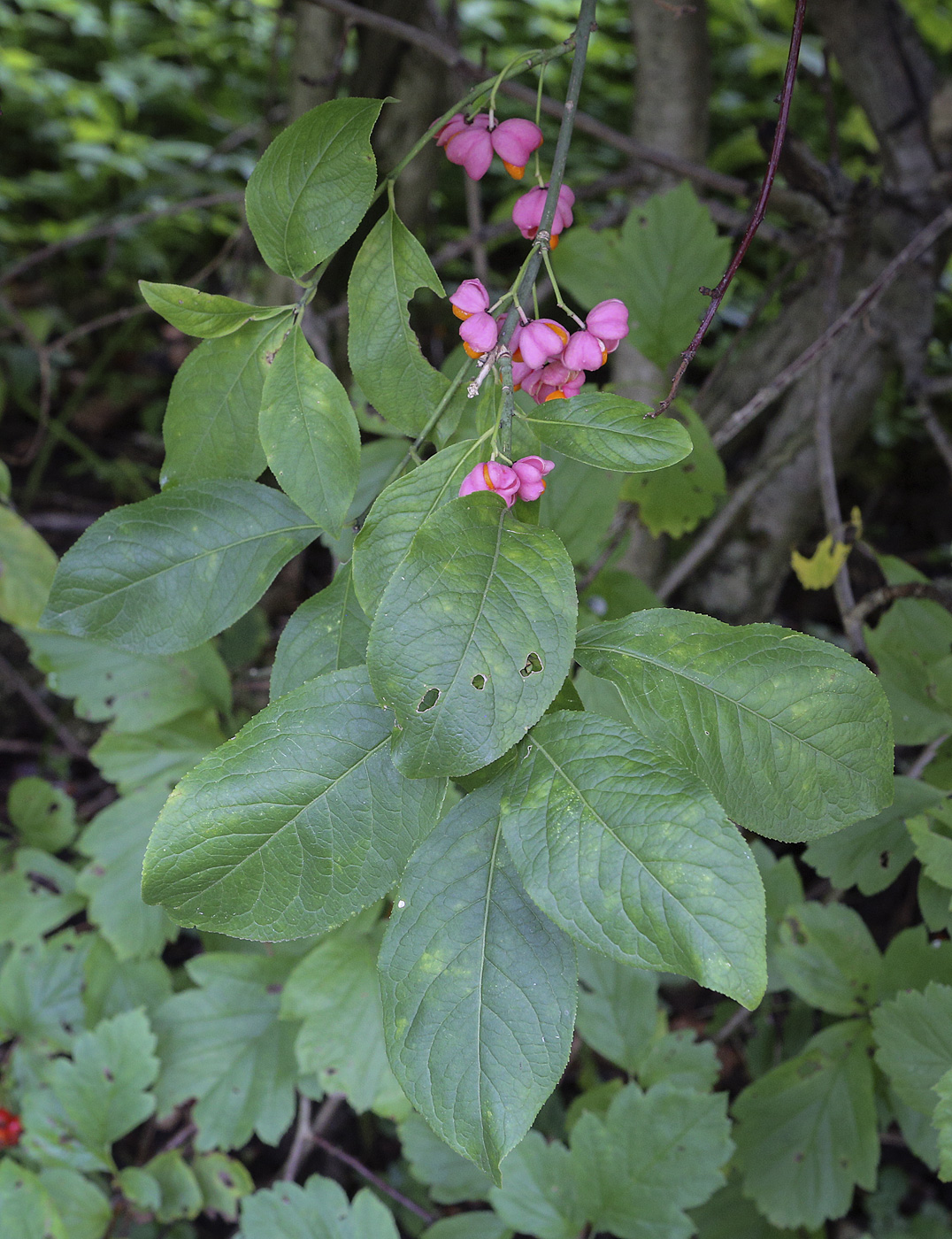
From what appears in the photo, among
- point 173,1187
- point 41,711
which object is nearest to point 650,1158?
point 173,1187

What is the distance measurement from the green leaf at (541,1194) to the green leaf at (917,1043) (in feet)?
1.63

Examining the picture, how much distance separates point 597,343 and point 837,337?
711 mm

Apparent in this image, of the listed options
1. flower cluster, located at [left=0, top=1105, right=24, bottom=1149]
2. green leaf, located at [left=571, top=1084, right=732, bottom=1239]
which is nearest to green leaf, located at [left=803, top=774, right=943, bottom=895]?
green leaf, located at [left=571, top=1084, right=732, bottom=1239]

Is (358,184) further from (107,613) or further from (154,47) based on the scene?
(154,47)

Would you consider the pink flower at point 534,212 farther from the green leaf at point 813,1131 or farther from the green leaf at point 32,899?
the green leaf at point 32,899

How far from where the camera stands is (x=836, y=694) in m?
0.66

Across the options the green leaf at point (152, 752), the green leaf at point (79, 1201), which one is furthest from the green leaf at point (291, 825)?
the green leaf at point (79, 1201)

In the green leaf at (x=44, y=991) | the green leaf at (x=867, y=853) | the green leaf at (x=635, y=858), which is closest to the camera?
the green leaf at (x=635, y=858)

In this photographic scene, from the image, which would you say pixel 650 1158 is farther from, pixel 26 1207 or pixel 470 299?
pixel 470 299

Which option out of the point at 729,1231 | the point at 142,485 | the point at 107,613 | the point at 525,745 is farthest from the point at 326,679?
the point at 142,485

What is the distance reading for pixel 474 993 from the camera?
2.10ft

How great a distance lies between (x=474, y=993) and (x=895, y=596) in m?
0.87

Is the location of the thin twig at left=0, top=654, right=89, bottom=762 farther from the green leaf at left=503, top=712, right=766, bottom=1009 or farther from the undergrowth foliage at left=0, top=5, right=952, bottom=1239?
the green leaf at left=503, top=712, right=766, bottom=1009

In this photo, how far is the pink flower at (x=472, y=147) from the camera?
88 cm
